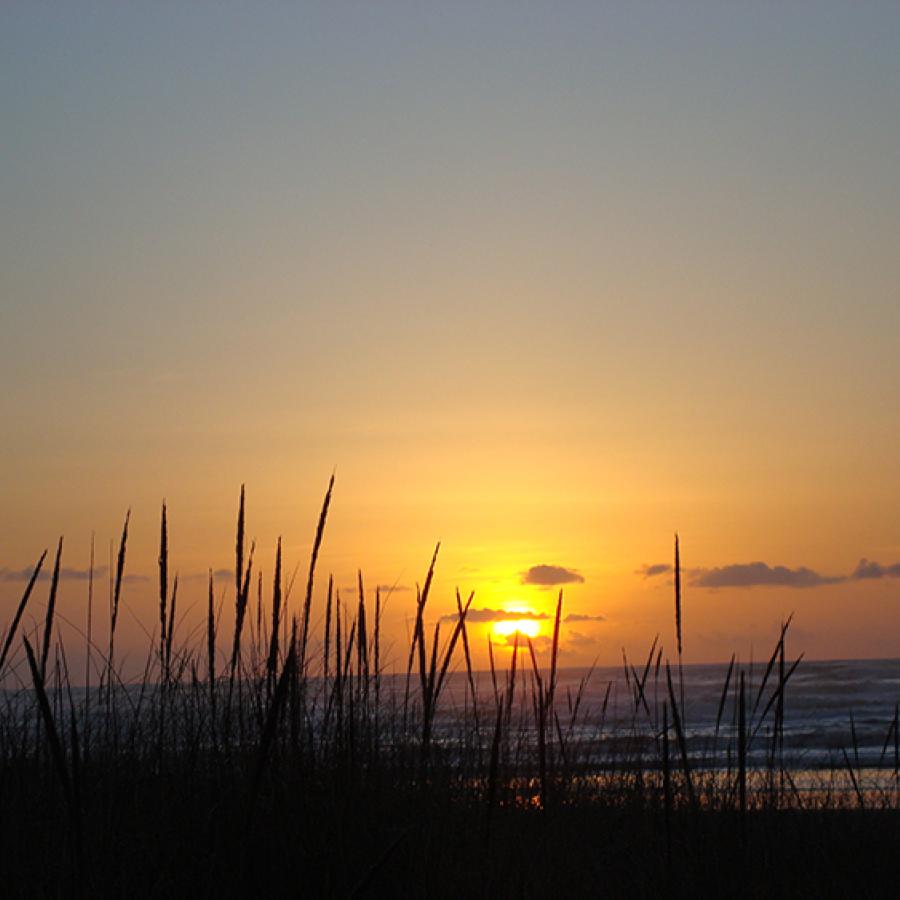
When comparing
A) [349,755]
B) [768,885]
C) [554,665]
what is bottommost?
[768,885]

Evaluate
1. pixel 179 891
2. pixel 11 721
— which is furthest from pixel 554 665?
pixel 11 721

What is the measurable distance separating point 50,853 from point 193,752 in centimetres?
50

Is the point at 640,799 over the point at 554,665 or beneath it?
beneath

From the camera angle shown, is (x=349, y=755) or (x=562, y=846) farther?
→ (x=562, y=846)

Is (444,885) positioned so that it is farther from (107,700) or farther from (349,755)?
(107,700)

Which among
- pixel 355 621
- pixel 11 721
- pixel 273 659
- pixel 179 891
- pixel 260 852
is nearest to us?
pixel 273 659

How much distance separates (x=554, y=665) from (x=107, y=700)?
7.03ft

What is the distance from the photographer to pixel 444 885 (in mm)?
3143

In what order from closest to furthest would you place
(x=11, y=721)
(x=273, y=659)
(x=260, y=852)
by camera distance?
1. (x=273, y=659)
2. (x=260, y=852)
3. (x=11, y=721)

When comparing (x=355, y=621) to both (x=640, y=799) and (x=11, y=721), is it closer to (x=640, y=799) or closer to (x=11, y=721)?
(x=640, y=799)

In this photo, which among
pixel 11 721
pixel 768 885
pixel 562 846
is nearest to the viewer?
pixel 768 885

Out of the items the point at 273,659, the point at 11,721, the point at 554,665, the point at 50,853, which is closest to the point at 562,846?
the point at 554,665

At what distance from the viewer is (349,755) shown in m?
3.58

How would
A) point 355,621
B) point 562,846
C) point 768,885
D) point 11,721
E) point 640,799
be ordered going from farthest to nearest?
1. point 11,721
2. point 640,799
3. point 355,621
4. point 562,846
5. point 768,885
